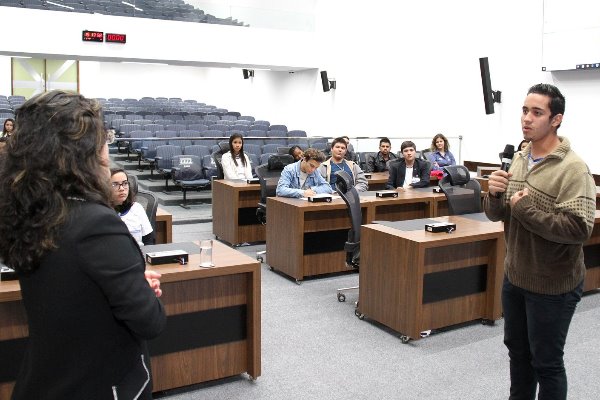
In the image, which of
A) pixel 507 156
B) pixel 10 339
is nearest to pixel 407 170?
pixel 507 156

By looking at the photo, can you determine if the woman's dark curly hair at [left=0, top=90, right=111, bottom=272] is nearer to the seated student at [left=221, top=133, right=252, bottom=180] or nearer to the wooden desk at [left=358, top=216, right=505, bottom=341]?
the wooden desk at [left=358, top=216, right=505, bottom=341]

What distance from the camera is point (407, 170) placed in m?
6.88

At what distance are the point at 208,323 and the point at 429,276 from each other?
1571 millimetres

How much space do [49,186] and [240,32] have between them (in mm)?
12351

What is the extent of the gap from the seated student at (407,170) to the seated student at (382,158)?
5.78 ft

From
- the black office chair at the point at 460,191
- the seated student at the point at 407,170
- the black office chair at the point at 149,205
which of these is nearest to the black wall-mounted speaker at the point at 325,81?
the seated student at the point at 407,170

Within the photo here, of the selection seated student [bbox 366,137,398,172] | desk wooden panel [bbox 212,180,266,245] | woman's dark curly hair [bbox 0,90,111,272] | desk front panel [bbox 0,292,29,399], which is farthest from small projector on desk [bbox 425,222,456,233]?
seated student [bbox 366,137,398,172]

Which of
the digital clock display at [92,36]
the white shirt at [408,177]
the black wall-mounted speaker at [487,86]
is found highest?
the digital clock display at [92,36]

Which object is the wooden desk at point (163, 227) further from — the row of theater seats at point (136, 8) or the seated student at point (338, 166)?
the row of theater seats at point (136, 8)

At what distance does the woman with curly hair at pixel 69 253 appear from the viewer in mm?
1236

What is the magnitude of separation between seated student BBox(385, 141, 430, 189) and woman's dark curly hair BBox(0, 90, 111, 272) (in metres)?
5.74

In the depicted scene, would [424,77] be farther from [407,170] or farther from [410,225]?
[410,225]

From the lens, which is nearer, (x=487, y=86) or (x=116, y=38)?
(x=487, y=86)

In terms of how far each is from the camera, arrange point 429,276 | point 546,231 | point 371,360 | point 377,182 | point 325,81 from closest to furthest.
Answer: point 546,231 → point 371,360 → point 429,276 → point 377,182 → point 325,81
